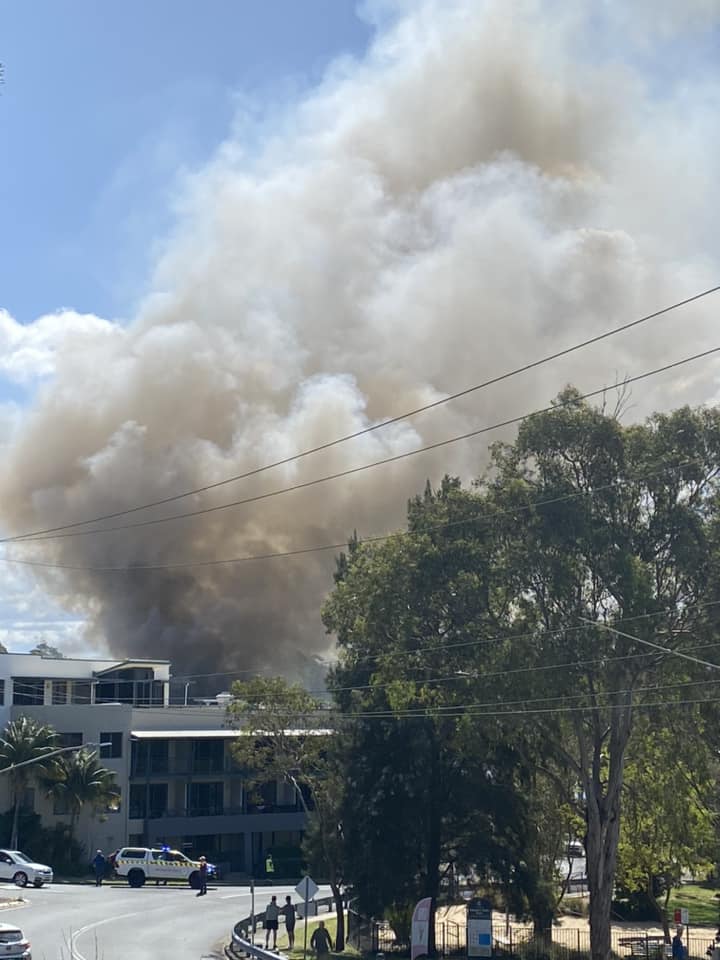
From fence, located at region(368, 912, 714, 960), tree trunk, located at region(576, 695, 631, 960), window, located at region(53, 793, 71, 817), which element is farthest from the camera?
window, located at region(53, 793, 71, 817)

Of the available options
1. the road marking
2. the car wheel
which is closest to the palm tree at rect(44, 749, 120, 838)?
the car wheel

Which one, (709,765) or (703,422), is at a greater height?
(703,422)

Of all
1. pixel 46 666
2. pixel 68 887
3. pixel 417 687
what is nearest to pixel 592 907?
pixel 417 687

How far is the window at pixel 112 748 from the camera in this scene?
63.4 m

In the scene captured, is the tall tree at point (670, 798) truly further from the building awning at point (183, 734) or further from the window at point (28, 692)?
the window at point (28, 692)

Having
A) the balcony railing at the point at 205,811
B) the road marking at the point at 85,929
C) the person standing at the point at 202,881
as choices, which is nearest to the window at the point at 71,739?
the balcony railing at the point at 205,811

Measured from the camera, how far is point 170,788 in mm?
65312

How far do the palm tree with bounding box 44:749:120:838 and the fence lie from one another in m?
22.0

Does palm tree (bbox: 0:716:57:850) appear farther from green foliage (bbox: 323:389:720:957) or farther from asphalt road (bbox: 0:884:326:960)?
green foliage (bbox: 323:389:720:957)

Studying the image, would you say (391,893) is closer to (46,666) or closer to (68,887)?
(68,887)

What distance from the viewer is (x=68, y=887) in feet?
164

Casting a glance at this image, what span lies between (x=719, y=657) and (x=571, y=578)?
14.5 feet

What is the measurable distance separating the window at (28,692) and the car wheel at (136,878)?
62.1ft

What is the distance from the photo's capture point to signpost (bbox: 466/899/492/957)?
104 feet
